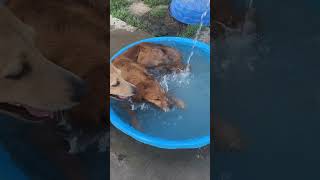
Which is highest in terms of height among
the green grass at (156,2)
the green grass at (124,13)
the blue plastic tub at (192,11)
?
the blue plastic tub at (192,11)

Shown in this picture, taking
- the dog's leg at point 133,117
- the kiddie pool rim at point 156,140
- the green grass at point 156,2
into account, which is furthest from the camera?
the green grass at point 156,2

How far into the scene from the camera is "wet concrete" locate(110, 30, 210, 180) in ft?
6.13

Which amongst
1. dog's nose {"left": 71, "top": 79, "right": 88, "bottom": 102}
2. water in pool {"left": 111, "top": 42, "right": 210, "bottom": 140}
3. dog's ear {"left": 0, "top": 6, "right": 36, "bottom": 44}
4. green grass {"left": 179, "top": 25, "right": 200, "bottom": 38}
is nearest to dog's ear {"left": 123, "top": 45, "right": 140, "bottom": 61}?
water in pool {"left": 111, "top": 42, "right": 210, "bottom": 140}

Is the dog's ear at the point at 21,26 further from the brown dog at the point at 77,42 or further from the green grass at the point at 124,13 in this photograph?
the green grass at the point at 124,13

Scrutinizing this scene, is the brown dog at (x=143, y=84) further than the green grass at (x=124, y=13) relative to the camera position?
No

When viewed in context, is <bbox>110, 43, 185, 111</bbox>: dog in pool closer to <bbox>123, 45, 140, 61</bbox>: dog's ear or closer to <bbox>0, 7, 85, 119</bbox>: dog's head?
<bbox>123, 45, 140, 61</bbox>: dog's ear

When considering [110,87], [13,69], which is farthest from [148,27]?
Answer: [13,69]

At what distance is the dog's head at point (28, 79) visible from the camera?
1393mm

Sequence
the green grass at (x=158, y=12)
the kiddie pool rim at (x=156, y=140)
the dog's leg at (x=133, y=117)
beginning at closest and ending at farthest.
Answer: the kiddie pool rim at (x=156, y=140)
the dog's leg at (x=133, y=117)
the green grass at (x=158, y=12)

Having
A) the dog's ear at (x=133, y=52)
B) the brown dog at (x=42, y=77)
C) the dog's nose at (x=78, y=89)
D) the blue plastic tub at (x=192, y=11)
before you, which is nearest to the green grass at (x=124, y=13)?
the blue plastic tub at (x=192, y=11)

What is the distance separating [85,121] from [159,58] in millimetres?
590

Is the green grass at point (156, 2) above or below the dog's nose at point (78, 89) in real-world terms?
below

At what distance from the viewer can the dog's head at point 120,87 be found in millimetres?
1982

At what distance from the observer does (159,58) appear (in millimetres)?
2207
